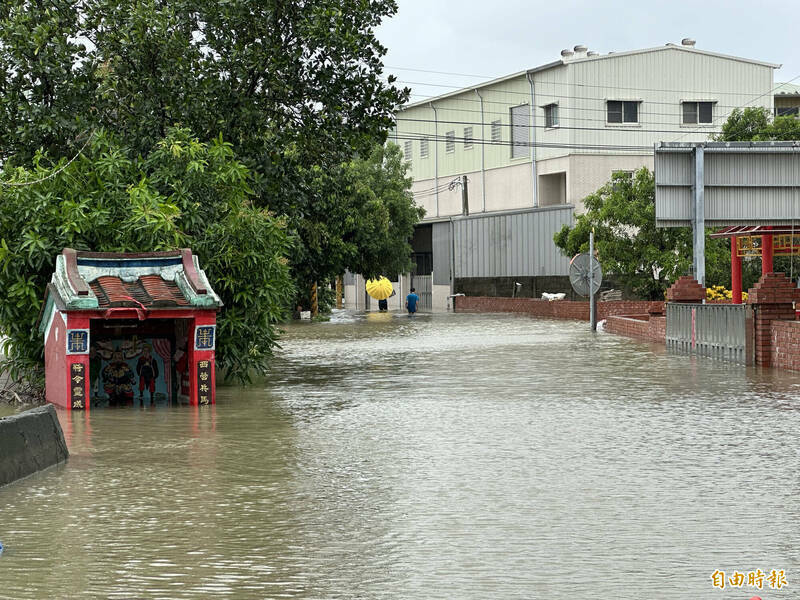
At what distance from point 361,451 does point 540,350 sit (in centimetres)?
1592

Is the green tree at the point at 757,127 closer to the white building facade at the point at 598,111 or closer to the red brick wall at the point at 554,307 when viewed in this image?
the white building facade at the point at 598,111

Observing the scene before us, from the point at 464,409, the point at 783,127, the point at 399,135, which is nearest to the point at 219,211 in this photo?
the point at 464,409

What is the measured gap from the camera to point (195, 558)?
721 cm

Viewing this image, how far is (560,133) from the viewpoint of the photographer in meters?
58.6

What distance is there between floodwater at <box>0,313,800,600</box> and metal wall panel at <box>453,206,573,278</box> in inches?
1450

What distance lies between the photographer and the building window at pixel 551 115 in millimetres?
58875

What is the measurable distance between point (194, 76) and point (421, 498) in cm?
1498

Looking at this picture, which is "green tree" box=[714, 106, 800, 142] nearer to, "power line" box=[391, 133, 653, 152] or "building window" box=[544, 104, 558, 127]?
"power line" box=[391, 133, 653, 152]

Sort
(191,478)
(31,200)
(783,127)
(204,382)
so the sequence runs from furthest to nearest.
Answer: (783,127)
(31,200)
(204,382)
(191,478)

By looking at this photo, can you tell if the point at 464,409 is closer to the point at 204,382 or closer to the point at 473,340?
the point at 204,382

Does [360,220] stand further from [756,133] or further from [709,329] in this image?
[709,329]

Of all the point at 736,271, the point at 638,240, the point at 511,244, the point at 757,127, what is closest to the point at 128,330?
the point at 736,271

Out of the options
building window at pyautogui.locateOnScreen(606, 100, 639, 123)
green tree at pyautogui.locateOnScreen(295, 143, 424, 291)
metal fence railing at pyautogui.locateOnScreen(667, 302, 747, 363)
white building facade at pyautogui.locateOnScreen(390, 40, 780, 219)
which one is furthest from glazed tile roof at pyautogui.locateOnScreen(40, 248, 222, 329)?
building window at pyautogui.locateOnScreen(606, 100, 639, 123)

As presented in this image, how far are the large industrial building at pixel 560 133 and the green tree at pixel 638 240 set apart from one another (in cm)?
841
